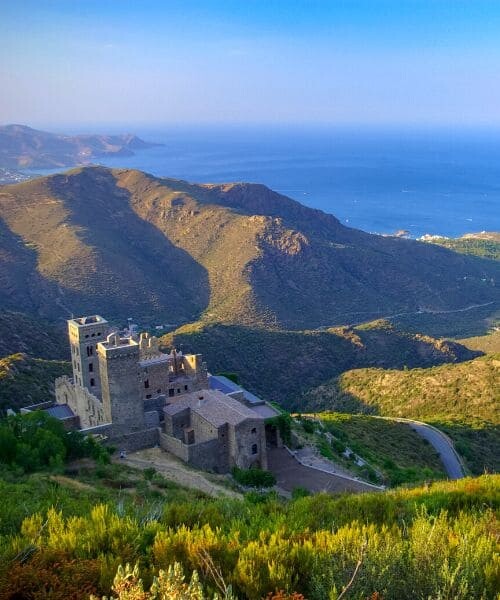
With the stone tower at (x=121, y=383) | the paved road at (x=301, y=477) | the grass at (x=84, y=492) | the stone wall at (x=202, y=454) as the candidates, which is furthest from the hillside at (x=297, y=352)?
the grass at (x=84, y=492)

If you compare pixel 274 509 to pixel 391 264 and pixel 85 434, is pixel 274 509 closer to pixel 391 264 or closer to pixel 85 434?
pixel 85 434

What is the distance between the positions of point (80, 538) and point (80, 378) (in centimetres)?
1949

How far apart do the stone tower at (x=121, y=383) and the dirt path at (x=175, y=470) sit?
3.88 ft

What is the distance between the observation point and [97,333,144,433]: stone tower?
2362 cm

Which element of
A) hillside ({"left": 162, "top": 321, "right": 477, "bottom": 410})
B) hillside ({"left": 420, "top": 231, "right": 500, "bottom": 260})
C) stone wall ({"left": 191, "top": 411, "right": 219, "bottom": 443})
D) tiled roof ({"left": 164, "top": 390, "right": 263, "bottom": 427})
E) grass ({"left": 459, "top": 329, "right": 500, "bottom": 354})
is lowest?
grass ({"left": 459, "top": 329, "right": 500, "bottom": 354})

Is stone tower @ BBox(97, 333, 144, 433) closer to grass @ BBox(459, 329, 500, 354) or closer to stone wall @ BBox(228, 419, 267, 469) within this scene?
stone wall @ BBox(228, 419, 267, 469)

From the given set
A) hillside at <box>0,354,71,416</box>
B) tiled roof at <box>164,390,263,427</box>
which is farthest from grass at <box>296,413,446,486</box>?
hillside at <box>0,354,71,416</box>

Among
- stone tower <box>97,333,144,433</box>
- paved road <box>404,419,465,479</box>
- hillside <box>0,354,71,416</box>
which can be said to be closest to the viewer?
stone tower <box>97,333,144,433</box>

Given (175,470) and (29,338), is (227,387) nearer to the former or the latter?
(175,470)

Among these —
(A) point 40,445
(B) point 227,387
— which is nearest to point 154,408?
(B) point 227,387

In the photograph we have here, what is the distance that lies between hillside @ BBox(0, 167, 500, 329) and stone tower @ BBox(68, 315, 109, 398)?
43733mm

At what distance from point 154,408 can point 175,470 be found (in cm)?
456

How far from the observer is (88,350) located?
2712 cm

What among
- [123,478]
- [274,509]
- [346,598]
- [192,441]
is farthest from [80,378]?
[346,598]
